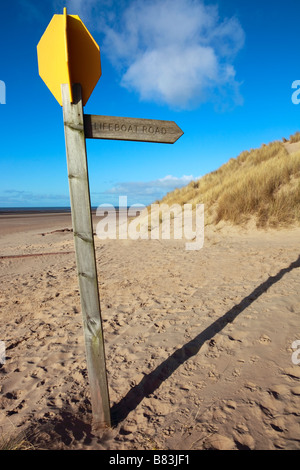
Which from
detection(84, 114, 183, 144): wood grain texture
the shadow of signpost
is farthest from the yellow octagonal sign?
the shadow of signpost

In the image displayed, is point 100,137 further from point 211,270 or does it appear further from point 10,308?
point 211,270

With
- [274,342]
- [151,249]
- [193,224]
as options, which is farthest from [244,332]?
[193,224]

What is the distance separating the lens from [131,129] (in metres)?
1.98

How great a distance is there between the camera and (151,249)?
8844 millimetres

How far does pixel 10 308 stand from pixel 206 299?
353 cm

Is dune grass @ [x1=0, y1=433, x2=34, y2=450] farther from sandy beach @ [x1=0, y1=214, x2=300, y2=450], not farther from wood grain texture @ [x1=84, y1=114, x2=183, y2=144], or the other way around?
wood grain texture @ [x1=84, y1=114, x2=183, y2=144]

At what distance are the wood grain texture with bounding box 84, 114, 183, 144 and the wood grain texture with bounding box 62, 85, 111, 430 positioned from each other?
0.10 m

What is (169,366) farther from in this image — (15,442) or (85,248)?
(85,248)

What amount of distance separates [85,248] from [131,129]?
965 mm

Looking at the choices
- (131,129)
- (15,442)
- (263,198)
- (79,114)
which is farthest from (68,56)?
(263,198)

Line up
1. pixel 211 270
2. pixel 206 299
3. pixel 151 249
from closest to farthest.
→ pixel 206 299 → pixel 211 270 → pixel 151 249

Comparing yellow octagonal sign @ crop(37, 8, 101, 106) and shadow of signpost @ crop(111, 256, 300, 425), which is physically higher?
yellow octagonal sign @ crop(37, 8, 101, 106)

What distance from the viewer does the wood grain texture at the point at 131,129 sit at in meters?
1.86

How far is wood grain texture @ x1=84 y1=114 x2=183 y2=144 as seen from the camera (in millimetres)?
1856
